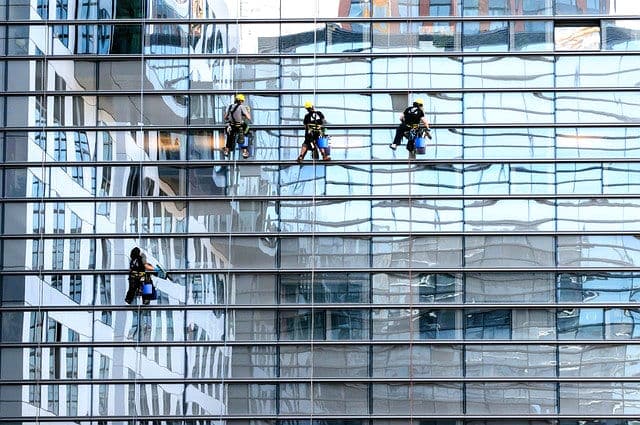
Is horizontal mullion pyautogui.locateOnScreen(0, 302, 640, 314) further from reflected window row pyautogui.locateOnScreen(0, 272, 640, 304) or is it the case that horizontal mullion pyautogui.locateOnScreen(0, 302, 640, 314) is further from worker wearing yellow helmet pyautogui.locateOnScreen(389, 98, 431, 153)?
worker wearing yellow helmet pyautogui.locateOnScreen(389, 98, 431, 153)

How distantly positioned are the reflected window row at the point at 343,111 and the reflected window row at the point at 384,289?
3791 mm

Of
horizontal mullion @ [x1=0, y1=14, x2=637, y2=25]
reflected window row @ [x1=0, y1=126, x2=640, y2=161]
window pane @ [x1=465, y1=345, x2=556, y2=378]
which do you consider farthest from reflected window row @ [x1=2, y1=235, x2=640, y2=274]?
horizontal mullion @ [x1=0, y1=14, x2=637, y2=25]

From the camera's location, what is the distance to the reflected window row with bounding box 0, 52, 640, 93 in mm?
43250

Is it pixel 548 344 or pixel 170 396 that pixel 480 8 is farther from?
pixel 170 396

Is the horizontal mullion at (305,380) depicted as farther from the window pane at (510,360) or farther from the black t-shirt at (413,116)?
the black t-shirt at (413,116)

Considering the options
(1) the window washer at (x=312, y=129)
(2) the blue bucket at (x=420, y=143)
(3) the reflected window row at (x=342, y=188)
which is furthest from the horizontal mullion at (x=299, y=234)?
(2) the blue bucket at (x=420, y=143)

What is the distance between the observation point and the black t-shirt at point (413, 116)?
41.9 meters

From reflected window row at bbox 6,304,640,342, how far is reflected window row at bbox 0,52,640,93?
5.85m

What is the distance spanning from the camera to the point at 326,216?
1689 inches

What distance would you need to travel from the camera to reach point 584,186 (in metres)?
42.8

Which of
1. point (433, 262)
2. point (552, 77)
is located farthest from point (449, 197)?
point (552, 77)

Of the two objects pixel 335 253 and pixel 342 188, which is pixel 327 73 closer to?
pixel 342 188

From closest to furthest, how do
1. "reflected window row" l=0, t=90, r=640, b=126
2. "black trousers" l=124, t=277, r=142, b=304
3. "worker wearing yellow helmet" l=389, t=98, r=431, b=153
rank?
"black trousers" l=124, t=277, r=142, b=304
"worker wearing yellow helmet" l=389, t=98, r=431, b=153
"reflected window row" l=0, t=90, r=640, b=126

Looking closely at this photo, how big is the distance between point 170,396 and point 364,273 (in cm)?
634
